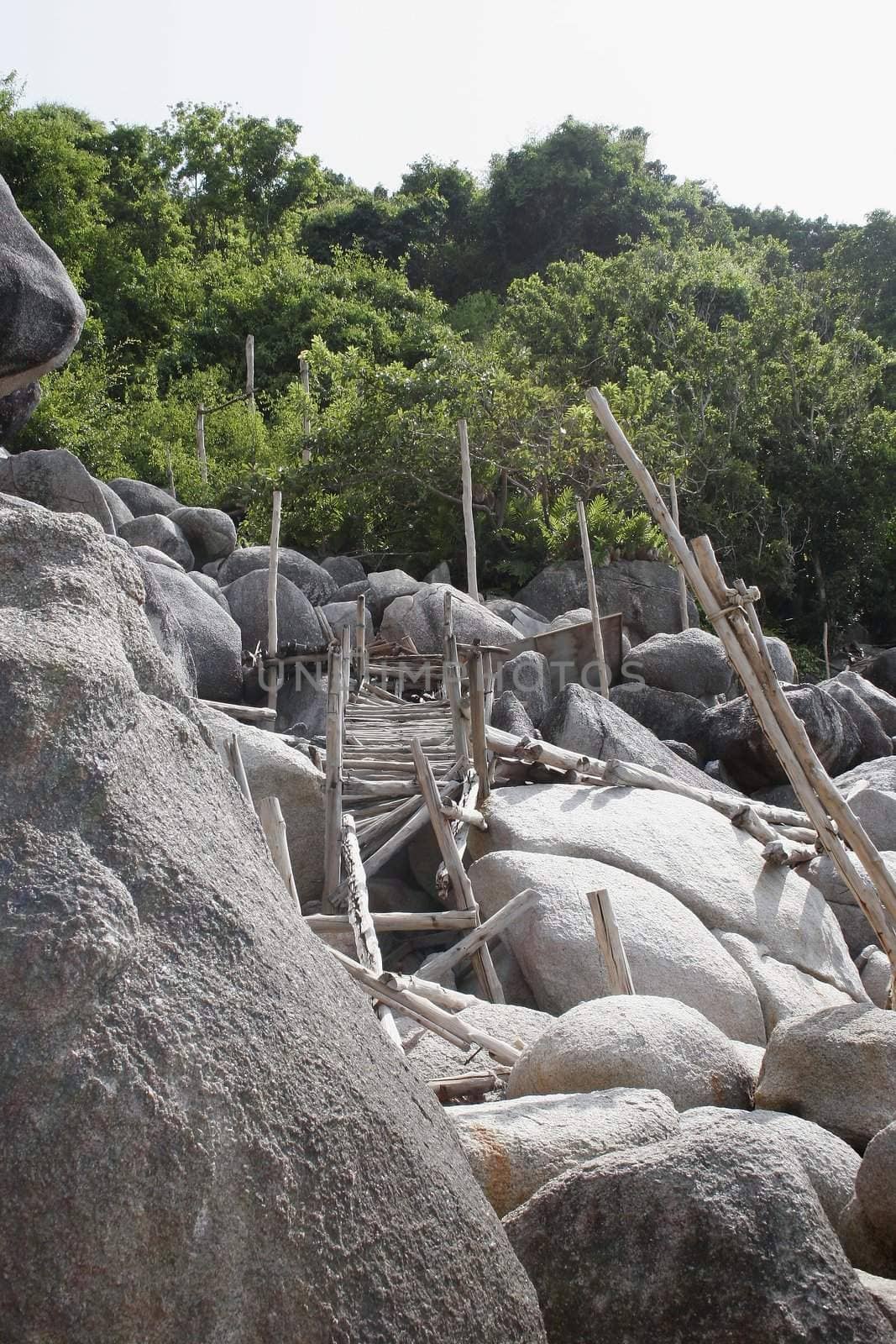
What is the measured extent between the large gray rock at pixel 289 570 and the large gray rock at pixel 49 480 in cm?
335

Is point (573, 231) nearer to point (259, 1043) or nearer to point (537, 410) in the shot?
point (537, 410)

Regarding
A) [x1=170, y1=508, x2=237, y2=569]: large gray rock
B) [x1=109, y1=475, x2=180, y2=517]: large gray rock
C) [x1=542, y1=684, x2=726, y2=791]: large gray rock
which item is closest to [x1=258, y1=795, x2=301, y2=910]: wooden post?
[x1=542, y1=684, x2=726, y2=791]: large gray rock

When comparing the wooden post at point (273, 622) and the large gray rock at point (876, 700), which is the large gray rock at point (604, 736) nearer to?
the wooden post at point (273, 622)

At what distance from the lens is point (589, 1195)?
2.62 m

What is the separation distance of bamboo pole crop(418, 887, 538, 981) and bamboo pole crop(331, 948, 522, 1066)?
1.00 metres

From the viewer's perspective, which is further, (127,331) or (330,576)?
(127,331)

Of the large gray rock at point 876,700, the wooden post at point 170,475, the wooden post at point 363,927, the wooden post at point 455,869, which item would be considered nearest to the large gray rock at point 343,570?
the wooden post at point 170,475

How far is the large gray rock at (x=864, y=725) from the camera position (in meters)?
13.9

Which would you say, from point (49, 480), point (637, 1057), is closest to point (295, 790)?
point (637, 1057)

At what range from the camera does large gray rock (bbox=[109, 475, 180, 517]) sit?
19109 millimetres

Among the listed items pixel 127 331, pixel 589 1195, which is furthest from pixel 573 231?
pixel 589 1195

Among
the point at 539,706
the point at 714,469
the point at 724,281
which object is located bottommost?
the point at 539,706

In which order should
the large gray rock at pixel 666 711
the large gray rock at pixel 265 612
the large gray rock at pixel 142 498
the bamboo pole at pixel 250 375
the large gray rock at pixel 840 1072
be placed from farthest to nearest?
1. the bamboo pole at pixel 250 375
2. the large gray rock at pixel 142 498
3. the large gray rock at pixel 265 612
4. the large gray rock at pixel 666 711
5. the large gray rock at pixel 840 1072

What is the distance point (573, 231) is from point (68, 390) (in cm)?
1893
